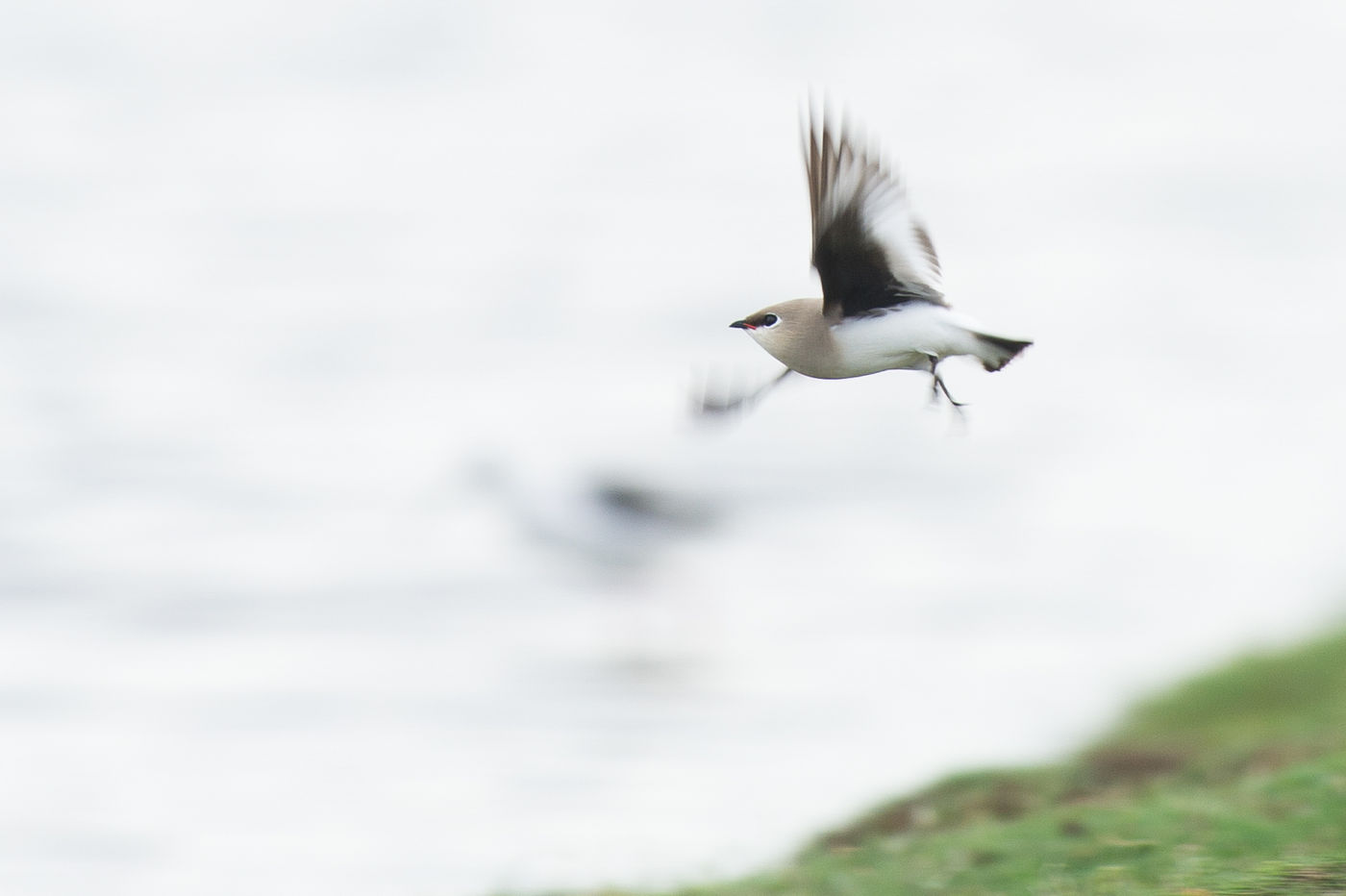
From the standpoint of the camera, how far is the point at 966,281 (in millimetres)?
24203

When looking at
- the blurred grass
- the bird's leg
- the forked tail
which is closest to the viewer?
the forked tail

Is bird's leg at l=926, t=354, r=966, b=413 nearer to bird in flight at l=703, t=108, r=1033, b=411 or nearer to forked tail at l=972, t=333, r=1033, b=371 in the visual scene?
bird in flight at l=703, t=108, r=1033, b=411

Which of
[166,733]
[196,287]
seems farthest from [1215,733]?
[196,287]

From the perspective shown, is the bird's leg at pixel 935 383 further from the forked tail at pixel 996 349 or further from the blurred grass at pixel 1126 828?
the blurred grass at pixel 1126 828

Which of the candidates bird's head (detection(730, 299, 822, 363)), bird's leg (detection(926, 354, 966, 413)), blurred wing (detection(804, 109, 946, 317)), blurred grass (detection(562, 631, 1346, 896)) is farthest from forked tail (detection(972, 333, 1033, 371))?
blurred grass (detection(562, 631, 1346, 896))

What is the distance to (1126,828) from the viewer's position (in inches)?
260

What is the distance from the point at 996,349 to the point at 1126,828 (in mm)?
2494

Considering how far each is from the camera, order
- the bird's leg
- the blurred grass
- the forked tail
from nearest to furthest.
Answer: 1. the forked tail
2. the bird's leg
3. the blurred grass

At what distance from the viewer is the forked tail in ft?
16.3

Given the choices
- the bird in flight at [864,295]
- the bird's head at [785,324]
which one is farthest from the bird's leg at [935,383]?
the bird's head at [785,324]

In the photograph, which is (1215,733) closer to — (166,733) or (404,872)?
(404,872)

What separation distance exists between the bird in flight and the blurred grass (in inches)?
74.1

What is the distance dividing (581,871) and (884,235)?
4.20 m

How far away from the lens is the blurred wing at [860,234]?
504 cm
